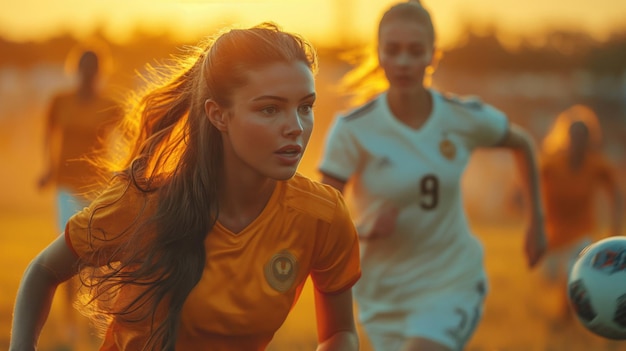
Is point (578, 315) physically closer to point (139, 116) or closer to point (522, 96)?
point (139, 116)

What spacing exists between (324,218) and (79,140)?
19.1 ft

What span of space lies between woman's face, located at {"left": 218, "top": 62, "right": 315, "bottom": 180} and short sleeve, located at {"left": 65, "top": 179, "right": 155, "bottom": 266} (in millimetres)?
387

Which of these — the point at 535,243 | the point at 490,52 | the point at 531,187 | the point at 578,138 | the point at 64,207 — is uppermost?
the point at 531,187

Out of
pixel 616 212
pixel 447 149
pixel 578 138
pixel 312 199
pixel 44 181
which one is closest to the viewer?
pixel 312 199

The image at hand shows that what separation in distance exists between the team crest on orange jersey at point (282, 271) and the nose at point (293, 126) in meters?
0.44

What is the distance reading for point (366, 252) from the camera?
270 inches

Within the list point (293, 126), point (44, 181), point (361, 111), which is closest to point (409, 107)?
point (361, 111)

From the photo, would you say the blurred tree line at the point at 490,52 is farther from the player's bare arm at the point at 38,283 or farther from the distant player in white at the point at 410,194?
the player's bare arm at the point at 38,283

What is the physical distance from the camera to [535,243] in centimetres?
740

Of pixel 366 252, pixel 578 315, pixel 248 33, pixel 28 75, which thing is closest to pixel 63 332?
pixel 366 252

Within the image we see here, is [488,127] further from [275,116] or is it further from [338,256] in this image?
[275,116]

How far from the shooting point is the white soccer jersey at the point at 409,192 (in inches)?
262

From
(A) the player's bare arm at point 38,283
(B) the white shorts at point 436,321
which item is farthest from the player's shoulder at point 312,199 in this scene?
(B) the white shorts at point 436,321

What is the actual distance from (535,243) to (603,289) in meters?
1.89
